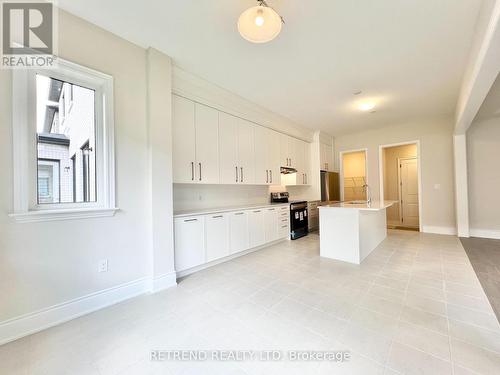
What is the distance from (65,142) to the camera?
81.0 inches

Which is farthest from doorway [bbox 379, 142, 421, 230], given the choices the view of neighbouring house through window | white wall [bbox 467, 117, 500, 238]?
the view of neighbouring house through window

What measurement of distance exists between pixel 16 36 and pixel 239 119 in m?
2.80

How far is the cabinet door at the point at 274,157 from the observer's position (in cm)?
465

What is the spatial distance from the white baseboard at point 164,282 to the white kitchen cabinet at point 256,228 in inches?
60.6

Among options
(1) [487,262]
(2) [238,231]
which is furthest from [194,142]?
(1) [487,262]

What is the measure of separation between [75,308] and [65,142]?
158 centimetres

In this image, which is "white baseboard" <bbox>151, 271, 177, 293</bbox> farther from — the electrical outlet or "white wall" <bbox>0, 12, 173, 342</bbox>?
the electrical outlet

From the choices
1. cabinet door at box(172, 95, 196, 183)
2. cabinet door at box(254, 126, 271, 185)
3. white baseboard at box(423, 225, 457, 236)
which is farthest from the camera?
white baseboard at box(423, 225, 457, 236)

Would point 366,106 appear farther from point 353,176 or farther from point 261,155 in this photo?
point 353,176

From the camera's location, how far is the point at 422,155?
17.4ft

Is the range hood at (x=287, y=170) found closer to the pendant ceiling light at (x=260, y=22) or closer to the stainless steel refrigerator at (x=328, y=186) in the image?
the stainless steel refrigerator at (x=328, y=186)

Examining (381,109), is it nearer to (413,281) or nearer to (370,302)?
(413,281)

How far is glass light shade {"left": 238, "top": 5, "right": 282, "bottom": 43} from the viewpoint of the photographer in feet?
5.45

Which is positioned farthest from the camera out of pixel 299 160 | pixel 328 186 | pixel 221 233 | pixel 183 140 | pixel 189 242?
pixel 328 186
